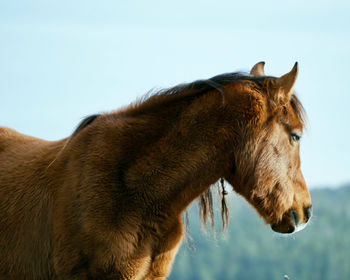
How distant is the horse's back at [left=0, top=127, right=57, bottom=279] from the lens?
5.62 metres

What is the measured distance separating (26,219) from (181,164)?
5.62ft

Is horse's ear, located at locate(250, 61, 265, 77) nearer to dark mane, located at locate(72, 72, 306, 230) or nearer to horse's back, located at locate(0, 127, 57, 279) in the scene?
dark mane, located at locate(72, 72, 306, 230)

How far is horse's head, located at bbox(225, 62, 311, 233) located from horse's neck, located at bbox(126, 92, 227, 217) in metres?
0.23

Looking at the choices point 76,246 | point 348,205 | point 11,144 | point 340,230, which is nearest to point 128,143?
point 76,246

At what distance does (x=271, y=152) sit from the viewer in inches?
213

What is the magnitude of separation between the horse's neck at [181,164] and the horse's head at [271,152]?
226mm

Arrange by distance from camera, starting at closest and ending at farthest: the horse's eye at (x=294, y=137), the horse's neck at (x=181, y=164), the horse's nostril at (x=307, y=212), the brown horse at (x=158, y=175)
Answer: the brown horse at (x=158, y=175), the horse's neck at (x=181, y=164), the horse's eye at (x=294, y=137), the horse's nostril at (x=307, y=212)

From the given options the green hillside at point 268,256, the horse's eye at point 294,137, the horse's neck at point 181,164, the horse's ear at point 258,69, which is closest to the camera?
the horse's neck at point 181,164

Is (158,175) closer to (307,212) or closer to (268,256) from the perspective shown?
(307,212)

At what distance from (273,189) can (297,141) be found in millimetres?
533

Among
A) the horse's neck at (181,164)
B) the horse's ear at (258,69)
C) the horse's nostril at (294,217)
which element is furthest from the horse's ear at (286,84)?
the horse's nostril at (294,217)

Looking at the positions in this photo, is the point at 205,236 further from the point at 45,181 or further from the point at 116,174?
the point at 45,181

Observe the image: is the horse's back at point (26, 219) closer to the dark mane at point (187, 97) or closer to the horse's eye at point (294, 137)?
the dark mane at point (187, 97)

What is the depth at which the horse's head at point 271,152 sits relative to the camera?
5.37 meters
